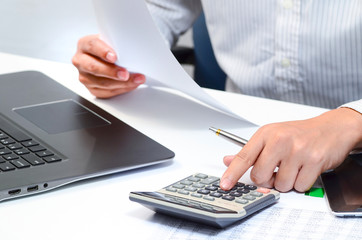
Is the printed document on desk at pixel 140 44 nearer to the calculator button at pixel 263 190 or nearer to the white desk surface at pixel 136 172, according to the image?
the white desk surface at pixel 136 172

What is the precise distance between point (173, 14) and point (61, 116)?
20.5 inches

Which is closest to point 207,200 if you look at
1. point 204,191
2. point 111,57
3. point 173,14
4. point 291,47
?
point 204,191

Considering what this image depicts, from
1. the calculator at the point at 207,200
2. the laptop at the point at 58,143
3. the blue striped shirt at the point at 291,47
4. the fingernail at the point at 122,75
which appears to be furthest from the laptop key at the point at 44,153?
the blue striped shirt at the point at 291,47

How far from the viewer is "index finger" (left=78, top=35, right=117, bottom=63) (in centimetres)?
97

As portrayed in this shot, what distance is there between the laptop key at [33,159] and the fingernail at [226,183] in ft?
0.70

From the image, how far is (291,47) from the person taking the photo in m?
1.10

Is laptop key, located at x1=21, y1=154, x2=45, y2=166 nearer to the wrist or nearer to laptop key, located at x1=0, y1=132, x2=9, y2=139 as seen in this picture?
laptop key, located at x1=0, y1=132, x2=9, y2=139

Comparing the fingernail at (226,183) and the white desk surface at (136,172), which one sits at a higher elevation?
the fingernail at (226,183)

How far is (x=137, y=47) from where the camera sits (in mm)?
901

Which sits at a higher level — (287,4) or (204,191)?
(287,4)

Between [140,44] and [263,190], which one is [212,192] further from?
[140,44]

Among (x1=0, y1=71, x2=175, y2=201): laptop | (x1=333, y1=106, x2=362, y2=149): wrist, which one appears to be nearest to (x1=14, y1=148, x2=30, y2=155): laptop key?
(x1=0, y1=71, x2=175, y2=201): laptop

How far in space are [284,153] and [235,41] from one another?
0.55 meters

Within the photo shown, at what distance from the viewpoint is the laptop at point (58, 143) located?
70 centimetres
